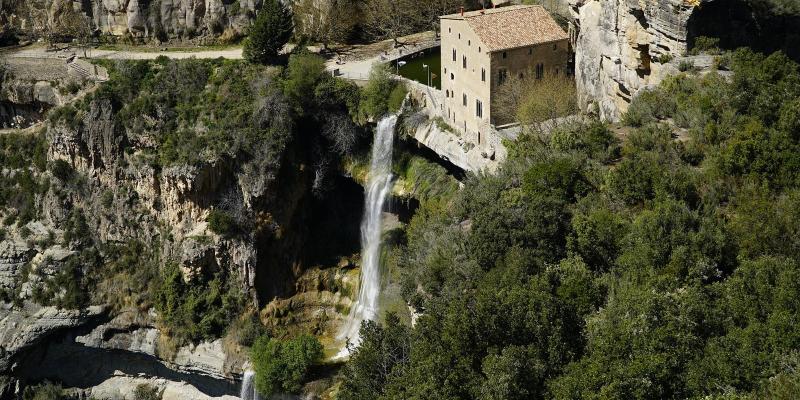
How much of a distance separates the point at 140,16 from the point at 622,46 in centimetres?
3552

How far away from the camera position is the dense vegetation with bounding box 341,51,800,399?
2361 centimetres

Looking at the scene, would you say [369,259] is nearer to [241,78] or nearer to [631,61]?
[241,78]

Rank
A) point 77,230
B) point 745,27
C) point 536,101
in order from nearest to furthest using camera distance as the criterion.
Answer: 1. point 745,27
2. point 536,101
3. point 77,230

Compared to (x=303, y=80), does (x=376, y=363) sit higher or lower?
lower

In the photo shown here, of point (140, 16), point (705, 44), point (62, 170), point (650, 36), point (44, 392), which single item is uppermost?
point (650, 36)

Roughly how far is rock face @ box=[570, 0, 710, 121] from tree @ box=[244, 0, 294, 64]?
18.0 m

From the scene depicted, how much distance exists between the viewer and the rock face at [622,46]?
3644cm

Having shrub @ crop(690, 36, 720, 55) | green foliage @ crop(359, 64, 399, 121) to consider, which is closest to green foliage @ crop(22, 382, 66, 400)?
green foliage @ crop(359, 64, 399, 121)

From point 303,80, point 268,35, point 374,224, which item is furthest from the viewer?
point 268,35

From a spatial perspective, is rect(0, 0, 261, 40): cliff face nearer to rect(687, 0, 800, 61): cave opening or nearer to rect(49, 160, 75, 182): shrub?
rect(49, 160, 75, 182): shrub

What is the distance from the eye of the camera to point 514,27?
4188 cm

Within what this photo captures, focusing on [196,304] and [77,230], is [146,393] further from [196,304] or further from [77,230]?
[77,230]

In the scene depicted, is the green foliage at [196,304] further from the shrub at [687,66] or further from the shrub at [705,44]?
the shrub at [705,44]

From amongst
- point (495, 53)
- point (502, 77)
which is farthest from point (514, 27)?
point (502, 77)
